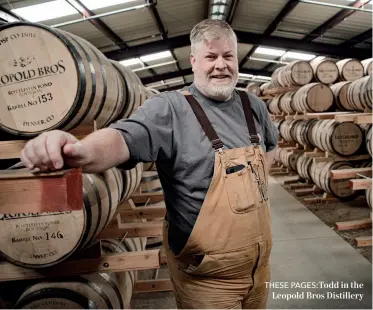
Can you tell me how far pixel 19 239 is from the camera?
7.20 ft

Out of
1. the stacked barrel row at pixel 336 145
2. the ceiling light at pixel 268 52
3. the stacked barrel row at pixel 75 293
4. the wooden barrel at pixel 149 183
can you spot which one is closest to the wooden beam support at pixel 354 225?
the stacked barrel row at pixel 336 145

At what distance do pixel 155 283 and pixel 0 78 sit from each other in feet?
9.03

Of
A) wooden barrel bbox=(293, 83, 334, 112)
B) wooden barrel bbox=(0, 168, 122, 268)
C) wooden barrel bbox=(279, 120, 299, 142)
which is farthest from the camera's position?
wooden barrel bbox=(279, 120, 299, 142)

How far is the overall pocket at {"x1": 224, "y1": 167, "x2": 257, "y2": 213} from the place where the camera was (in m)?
1.91

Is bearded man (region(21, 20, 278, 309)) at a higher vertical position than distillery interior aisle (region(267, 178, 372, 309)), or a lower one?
higher

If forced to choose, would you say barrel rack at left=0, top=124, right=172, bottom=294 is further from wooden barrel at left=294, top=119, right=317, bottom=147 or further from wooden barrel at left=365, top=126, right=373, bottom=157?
wooden barrel at left=294, top=119, right=317, bottom=147

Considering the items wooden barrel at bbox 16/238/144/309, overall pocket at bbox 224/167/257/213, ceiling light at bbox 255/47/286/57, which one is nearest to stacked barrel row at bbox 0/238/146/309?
wooden barrel at bbox 16/238/144/309

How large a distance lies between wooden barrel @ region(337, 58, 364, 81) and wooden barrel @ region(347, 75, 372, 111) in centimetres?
232

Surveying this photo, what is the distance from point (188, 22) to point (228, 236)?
1040cm

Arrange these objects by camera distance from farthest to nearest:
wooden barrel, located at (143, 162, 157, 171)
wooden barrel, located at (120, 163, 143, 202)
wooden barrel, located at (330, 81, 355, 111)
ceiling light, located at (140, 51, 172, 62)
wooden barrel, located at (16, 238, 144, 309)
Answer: ceiling light, located at (140, 51, 172, 62)
wooden barrel, located at (330, 81, 355, 111)
wooden barrel, located at (143, 162, 157, 171)
wooden barrel, located at (120, 163, 143, 202)
wooden barrel, located at (16, 238, 144, 309)

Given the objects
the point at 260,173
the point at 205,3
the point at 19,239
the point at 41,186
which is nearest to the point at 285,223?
the point at 260,173

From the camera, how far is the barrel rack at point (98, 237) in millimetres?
1200

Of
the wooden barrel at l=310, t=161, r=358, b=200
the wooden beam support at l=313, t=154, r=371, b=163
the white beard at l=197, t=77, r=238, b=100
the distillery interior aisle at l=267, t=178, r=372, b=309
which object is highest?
the white beard at l=197, t=77, r=238, b=100

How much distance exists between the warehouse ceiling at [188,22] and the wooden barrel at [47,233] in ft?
16.7
